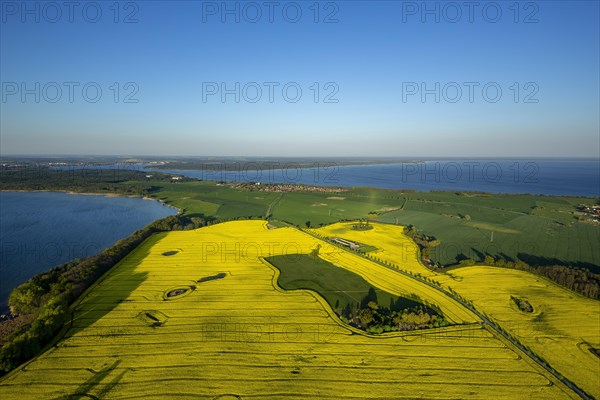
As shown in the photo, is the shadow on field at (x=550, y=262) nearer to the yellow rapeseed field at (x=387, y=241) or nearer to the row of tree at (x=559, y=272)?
the row of tree at (x=559, y=272)

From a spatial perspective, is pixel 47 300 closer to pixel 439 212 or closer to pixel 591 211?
pixel 439 212

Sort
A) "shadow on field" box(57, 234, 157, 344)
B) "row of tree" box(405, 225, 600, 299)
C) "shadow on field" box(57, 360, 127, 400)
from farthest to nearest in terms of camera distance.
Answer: "row of tree" box(405, 225, 600, 299) → "shadow on field" box(57, 234, 157, 344) → "shadow on field" box(57, 360, 127, 400)

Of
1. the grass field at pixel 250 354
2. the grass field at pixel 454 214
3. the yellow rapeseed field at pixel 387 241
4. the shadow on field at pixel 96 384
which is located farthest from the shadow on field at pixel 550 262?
the shadow on field at pixel 96 384

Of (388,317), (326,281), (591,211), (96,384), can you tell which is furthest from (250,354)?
(591,211)

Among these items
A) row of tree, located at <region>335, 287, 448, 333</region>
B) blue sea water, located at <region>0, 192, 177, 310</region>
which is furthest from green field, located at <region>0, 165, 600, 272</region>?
row of tree, located at <region>335, 287, 448, 333</region>

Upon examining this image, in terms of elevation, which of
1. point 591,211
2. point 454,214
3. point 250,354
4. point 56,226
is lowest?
point 250,354

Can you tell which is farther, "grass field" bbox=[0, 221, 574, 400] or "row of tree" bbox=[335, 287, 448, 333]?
"row of tree" bbox=[335, 287, 448, 333]

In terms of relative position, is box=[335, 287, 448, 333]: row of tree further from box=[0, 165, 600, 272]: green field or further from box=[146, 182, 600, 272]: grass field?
box=[146, 182, 600, 272]: grass field
